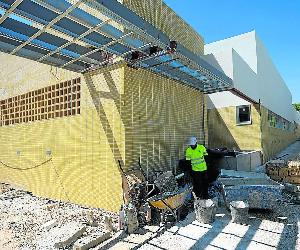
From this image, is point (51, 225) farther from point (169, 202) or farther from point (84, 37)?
point (84, 37)

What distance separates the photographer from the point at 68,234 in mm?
6172

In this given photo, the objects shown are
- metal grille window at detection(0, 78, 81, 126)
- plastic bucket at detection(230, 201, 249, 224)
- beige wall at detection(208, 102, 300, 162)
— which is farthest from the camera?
beige wall at detection(208, 102, 300, 162)

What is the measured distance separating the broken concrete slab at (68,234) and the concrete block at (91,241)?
202mm

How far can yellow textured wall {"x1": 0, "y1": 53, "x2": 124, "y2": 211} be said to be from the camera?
26.4 ft

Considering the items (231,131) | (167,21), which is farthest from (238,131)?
(167,21)

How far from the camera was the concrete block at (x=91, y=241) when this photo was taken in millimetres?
5445

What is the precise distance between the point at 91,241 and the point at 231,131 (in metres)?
12.0

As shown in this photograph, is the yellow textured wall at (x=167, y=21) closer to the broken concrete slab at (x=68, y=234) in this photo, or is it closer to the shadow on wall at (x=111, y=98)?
the shadow on wall at (x=111, y=98)

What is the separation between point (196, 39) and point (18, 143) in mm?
9686

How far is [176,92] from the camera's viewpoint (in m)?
10.4

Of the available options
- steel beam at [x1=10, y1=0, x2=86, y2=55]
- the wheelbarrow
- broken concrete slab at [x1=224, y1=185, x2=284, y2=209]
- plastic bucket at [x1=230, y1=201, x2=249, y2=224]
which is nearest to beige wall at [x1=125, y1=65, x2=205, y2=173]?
the wheelbarrow

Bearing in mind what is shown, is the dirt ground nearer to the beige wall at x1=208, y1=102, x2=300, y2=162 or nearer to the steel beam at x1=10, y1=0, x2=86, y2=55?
the steel beam at x1=10, y1=0, x2=86, y2=55

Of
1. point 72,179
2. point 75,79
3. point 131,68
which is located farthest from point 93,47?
point 72,179

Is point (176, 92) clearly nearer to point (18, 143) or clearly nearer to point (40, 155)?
point (40, 155)
